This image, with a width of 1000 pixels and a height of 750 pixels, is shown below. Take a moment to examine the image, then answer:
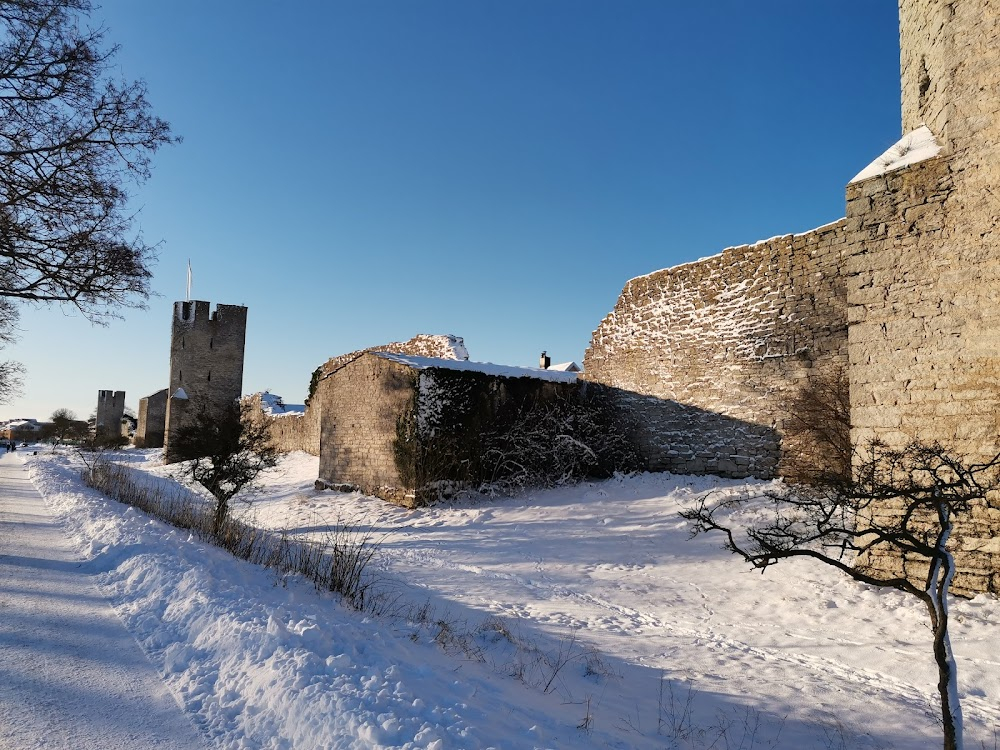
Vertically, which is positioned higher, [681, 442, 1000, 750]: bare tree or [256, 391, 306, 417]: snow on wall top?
[256, 391, 306, 417]: snow on wall top

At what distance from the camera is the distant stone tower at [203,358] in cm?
3214

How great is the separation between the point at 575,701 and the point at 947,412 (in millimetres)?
5691

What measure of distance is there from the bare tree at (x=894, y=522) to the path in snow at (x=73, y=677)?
3.38 meters

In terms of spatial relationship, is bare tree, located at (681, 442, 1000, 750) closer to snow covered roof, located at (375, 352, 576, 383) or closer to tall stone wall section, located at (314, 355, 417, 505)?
snow covered roof, located at (375, 352, 576, 383)

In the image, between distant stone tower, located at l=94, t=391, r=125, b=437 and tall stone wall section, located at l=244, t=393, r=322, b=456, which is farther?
distant stone tower, located at l=94, t=391, r=125, b=437

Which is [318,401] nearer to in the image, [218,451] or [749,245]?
[218,451]

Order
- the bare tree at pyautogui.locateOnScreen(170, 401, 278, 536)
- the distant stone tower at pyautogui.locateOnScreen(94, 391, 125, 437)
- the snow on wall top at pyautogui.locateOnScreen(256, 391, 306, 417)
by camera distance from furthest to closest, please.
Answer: the distant stone tower at pyautogui.locateOnScreen(94, 391, 125, 437) < the snow on wall top at pyautogui.locateOnScreen(256, 391, 306, 417) < the bare tree at pyautogui.locateOnScreen(170, 401, 278, 536)

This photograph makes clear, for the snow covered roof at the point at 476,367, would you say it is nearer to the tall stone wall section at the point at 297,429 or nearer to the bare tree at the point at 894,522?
the bare tree at the point at 894,522

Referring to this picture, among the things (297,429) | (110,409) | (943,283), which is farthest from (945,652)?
(110,409)

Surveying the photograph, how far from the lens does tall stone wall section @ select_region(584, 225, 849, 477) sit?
1166 centimetres

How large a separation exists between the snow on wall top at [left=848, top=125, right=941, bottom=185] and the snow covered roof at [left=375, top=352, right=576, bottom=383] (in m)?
9.46

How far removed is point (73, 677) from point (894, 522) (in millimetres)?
8245

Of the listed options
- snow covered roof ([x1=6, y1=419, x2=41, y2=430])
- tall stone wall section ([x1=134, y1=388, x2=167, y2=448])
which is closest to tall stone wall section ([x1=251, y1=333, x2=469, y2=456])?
tall stone wall section ([x1=134, y1=388, x2=167, y2=448])

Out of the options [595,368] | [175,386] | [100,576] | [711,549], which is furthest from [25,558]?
[175,386]
